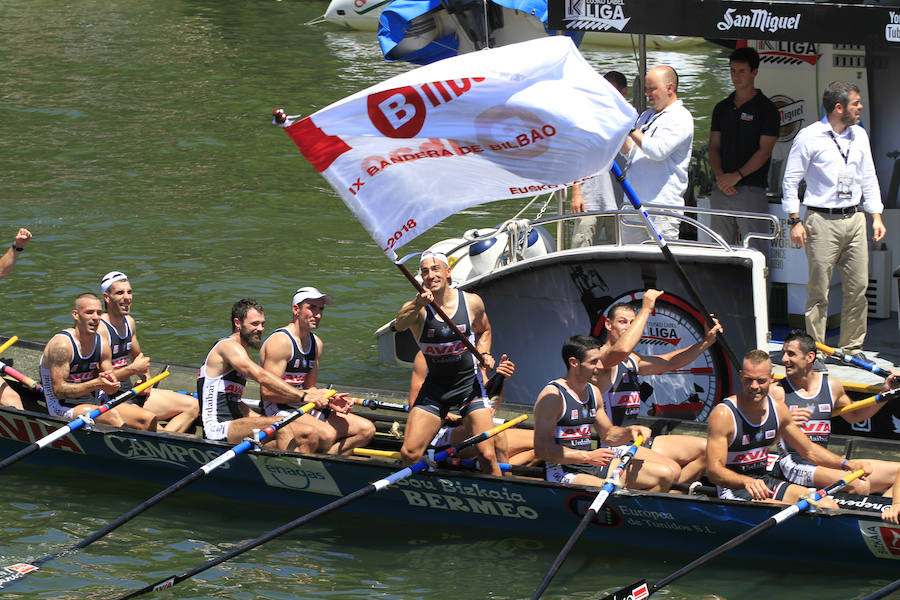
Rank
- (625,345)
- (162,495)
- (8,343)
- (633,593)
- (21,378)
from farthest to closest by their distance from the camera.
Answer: (8,343) < (21,378) < (625,345) < (162,495) < (633,593)

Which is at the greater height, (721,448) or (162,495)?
(721,448)

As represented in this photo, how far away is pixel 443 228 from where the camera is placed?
20797 millimetres

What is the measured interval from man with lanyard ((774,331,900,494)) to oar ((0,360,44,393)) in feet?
23.0

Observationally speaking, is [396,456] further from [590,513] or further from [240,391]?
[590,513]

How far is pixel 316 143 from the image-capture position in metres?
9.86

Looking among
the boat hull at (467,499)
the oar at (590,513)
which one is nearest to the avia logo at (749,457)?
the boat hull at (467,499)

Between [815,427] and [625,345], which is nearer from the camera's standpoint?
[815,427]

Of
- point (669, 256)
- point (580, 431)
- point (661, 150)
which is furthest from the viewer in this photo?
point (661, 150)

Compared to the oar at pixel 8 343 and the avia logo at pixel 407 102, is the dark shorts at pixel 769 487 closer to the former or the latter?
the avia logo at pixel 407 102

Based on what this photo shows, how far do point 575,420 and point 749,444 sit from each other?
1345 mm

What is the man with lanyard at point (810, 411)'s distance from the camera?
10320 mm

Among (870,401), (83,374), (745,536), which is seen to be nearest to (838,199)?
(870,401)

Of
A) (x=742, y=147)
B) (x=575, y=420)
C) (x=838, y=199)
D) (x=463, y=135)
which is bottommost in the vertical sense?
(x=575, y=420)

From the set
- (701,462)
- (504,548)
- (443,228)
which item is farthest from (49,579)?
(443,228)
